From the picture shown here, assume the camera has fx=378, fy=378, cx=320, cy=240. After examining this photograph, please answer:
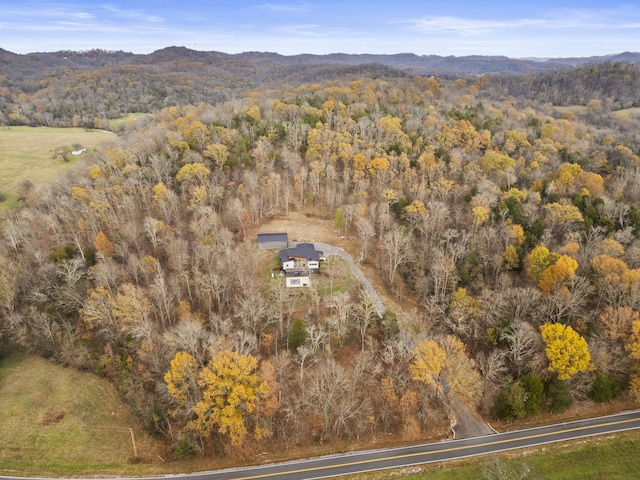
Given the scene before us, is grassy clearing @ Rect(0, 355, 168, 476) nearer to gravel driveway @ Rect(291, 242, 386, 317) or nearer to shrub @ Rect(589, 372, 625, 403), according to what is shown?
gravel driveway @ Rect(291, 242, 386, 317)

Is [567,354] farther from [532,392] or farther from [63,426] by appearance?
[63,426]

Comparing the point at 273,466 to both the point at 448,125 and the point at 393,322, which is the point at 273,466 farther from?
the point at 448,125

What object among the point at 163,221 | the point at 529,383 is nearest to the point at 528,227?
the point at 529,383

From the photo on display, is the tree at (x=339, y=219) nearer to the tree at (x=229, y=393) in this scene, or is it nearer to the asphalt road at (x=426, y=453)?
the tree at (x=229, y=393)

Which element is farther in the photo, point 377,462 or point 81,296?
point 81,296

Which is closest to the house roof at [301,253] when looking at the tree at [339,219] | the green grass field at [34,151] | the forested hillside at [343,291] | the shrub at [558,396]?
the forested hillside at [343,291]

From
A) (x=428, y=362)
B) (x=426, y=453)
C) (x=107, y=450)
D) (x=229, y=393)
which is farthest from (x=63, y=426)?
(x=428, y=362)
